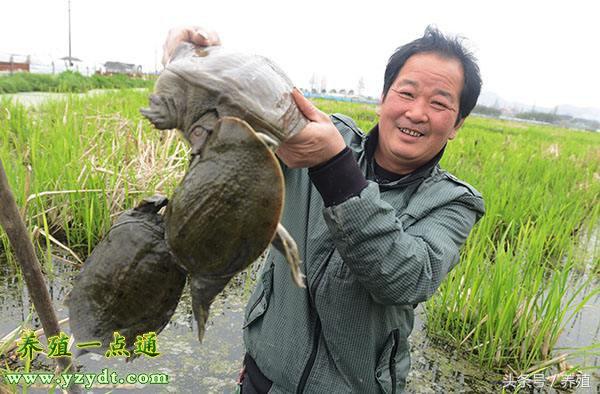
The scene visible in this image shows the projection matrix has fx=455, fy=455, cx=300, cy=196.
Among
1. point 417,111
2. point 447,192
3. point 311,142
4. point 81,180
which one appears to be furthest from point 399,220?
point 81,180

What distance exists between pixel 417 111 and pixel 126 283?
0.93m

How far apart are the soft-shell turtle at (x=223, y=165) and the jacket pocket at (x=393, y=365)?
0.79m

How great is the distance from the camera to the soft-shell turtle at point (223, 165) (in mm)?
724

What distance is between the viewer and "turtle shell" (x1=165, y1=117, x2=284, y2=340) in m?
0.72

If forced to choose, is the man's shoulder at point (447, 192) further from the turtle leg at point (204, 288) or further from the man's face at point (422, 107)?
the turtle leg at point (204, 288)

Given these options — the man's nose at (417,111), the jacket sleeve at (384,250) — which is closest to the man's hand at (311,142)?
the jacket sleeve at (384,250)

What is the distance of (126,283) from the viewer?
0.85m

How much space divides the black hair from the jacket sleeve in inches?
20.3

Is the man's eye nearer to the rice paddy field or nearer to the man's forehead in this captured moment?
the man's forehead

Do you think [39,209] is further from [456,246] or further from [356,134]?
[456,246]

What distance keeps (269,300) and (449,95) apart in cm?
87

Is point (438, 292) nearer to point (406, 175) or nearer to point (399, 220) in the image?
point (406, 175)

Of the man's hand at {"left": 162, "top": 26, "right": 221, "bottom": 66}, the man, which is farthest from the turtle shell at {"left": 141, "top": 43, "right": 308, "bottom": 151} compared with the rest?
the man

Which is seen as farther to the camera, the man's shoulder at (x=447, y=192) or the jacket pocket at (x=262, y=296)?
the jacket pocket at (x=262, y=296)
